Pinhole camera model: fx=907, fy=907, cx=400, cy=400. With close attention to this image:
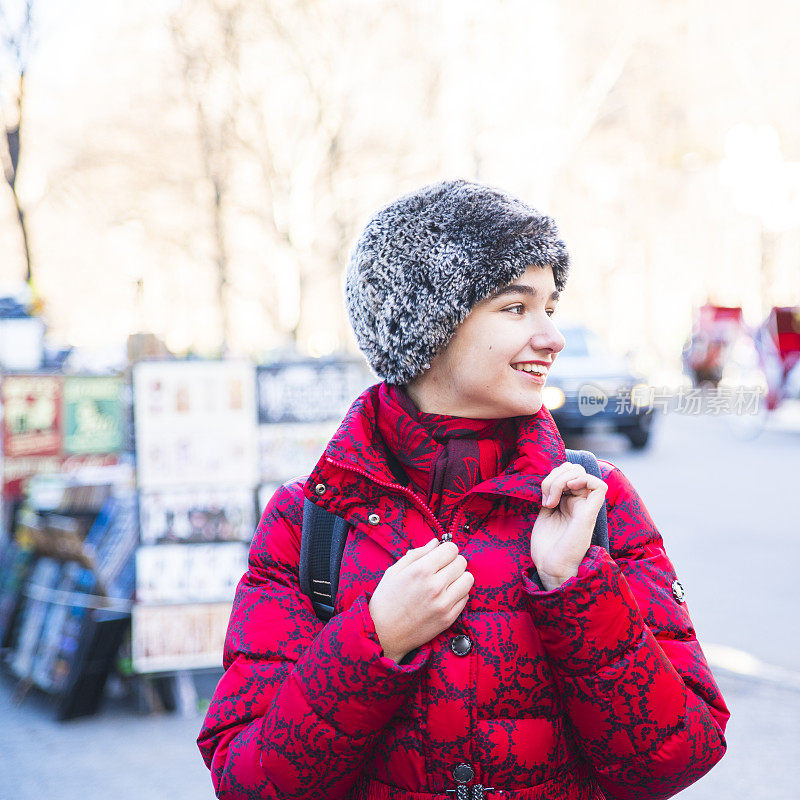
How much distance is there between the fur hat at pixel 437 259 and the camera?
1.59 meters

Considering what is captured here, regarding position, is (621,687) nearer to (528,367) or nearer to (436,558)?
(436,558)

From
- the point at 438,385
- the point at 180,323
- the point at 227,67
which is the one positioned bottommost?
the point at 180,323

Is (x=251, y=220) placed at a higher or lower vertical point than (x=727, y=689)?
higher

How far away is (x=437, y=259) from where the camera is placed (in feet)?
5.26

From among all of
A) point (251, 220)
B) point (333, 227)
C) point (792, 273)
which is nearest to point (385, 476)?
point (333, 227)

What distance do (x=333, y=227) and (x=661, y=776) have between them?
19.8m

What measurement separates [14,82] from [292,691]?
1151 centimetres

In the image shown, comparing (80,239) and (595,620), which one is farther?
(80,239)

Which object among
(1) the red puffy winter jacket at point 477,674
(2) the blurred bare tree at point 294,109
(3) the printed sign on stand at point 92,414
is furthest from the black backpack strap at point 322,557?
(2) the blurred bare tree at point 294,109

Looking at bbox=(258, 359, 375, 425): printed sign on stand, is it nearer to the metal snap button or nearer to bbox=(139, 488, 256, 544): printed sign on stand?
bbox=(139, 488, 256, 544): printed sign on stand

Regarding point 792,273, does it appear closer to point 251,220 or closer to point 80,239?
point 251,220

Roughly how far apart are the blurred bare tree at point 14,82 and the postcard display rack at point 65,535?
639cm

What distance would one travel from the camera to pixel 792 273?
39844mm

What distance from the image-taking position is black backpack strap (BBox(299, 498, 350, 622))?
5.12ft
